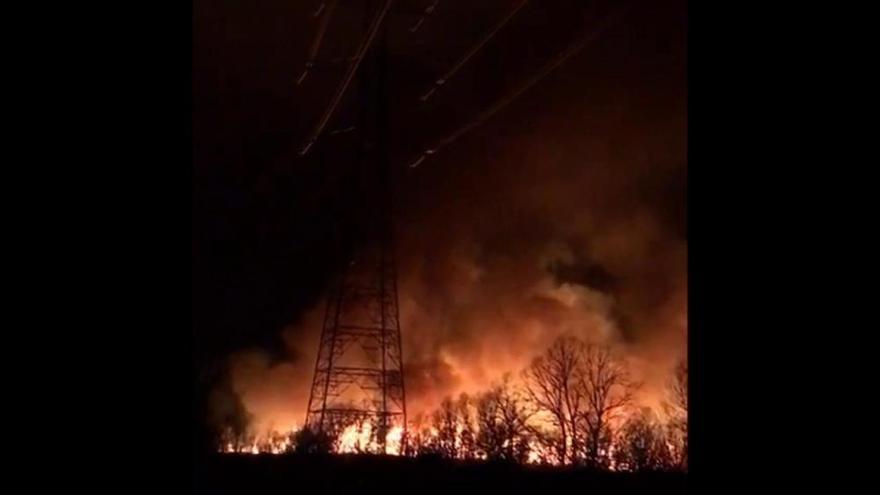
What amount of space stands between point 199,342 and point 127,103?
111cm

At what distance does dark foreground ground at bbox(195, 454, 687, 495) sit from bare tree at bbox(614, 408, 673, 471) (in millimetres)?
30

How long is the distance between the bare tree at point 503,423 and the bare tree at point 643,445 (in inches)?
11.5

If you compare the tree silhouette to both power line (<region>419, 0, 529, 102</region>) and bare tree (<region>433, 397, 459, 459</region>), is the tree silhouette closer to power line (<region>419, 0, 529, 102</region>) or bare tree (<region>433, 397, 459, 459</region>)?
bare tree (<region>433, 397, 459, 459</region>)

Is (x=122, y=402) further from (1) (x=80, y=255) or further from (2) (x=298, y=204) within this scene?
(2) (x=298, y=204)

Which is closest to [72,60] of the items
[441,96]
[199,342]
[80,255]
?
[80,255]

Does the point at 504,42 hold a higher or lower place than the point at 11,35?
higher

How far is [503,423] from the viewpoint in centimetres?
325

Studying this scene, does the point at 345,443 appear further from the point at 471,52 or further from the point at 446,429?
the point at 471,52

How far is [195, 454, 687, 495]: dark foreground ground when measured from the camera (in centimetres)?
309

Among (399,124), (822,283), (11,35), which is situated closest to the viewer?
(11,35)

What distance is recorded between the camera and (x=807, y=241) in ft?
8.25

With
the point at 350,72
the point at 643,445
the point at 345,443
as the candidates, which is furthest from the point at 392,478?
the point at 350,72

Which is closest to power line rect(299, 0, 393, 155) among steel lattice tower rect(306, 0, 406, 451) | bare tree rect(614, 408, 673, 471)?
steel lattice tower rect(306, 0, 406, 451)

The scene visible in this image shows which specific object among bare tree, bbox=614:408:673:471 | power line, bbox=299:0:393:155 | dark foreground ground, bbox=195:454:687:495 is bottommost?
dark foreground ground, bbox=195:454:687:495
